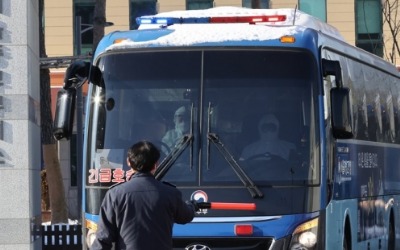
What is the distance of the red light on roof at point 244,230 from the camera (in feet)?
39.8

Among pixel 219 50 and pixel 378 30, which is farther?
pixel 378 30

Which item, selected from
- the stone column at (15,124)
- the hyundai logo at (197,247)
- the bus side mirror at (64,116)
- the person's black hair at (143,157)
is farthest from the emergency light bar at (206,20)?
the person's black hair at (143,157)

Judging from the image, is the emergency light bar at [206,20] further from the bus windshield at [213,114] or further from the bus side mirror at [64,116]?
the bus side mirror at [64,116]

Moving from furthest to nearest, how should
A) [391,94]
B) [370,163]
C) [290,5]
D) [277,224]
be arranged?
[290,5], [391,94], [370,163], [277,224]

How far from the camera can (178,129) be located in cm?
1241

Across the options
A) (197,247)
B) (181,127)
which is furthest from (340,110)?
(197,247)

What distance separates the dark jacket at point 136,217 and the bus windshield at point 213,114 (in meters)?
3.61

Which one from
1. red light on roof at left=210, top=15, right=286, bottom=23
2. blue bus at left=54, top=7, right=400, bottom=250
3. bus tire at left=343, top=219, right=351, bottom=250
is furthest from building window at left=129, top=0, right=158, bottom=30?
blue bus at left=54, top=7, right=400, bottom=250

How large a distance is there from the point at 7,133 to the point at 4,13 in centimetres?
156

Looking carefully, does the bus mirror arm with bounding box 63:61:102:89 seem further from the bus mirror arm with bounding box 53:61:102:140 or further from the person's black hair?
the person's black hair

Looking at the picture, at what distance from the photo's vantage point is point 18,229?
1666 cm

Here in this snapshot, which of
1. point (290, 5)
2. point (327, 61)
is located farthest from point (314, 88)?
point (290, 5)

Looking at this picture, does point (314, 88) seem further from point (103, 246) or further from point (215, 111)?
point (103, 246)

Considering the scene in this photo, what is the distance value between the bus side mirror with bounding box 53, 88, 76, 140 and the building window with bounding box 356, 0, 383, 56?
98.5ft
